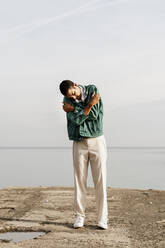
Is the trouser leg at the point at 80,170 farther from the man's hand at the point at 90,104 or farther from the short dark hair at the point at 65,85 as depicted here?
the short dark hair at the point at 65,85

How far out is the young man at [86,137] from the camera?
15.2 ft

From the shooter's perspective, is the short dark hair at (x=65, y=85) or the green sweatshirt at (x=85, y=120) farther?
the green sweatshirt at (x=85, y=120)

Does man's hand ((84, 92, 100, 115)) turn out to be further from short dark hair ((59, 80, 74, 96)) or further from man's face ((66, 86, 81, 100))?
short dark hair ((59, 80, 74, 96))

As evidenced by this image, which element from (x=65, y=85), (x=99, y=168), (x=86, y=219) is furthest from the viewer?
(x=86, y=219)

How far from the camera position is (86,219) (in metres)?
5.42

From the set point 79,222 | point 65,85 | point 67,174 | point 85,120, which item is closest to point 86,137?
point 85,120

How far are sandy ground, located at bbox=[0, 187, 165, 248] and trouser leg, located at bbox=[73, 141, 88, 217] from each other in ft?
1.05

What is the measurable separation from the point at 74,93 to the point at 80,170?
3.14 feet

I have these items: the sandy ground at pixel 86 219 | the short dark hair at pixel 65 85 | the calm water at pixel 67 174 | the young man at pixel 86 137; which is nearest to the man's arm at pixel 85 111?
the young man at pixel 86 137

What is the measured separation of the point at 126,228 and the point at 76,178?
94 cm

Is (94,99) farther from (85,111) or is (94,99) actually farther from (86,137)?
(86,137)

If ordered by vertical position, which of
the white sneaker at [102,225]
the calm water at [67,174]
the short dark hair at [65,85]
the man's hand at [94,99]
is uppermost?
the short dark hair at [65,85]

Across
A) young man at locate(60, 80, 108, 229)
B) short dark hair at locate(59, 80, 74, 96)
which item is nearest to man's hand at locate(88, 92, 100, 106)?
young man at locate(60, 80, 108, 229)

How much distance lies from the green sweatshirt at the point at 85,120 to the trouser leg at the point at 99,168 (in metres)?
0.11
